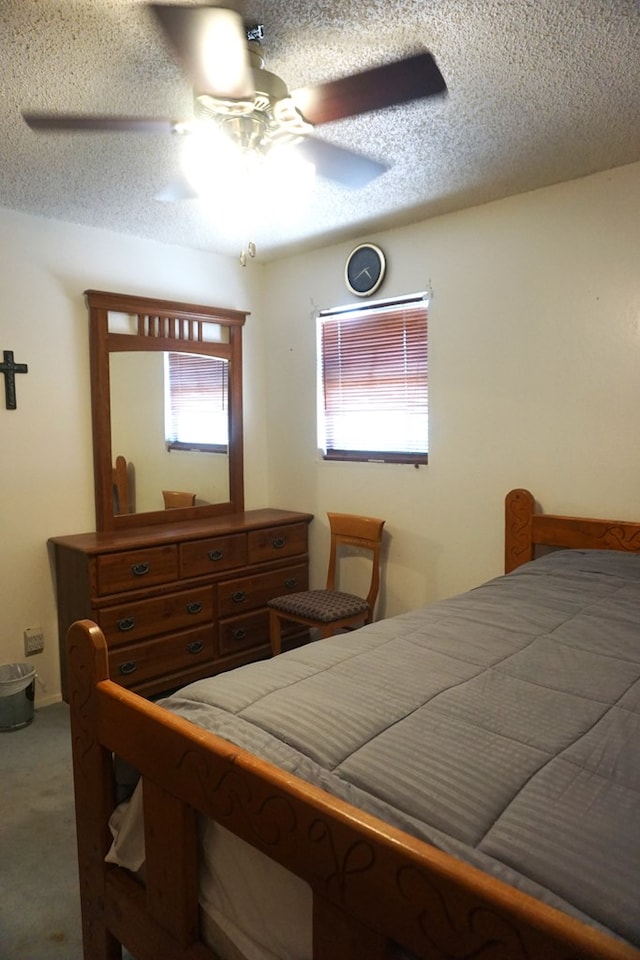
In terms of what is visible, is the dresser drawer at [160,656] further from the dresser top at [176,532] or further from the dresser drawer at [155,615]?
the dresser top at [176,532]

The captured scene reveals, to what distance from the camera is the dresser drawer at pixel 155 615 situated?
2789 mm

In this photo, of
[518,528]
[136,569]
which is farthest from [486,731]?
[136,569]

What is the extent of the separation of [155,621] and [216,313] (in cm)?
179

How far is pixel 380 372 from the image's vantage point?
3.34 metres

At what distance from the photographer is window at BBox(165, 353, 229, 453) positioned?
3.42 meters

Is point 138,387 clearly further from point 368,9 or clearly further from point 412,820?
point 412,820

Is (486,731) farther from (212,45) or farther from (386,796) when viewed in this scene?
(212,45)

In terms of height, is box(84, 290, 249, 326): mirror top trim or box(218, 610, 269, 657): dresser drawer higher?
box(84, 290, 249, 326): mirror top trim

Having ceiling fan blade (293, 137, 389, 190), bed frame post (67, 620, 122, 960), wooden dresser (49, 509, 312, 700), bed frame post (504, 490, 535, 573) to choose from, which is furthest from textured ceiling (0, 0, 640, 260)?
wooden dresser (49, 509, 312, 700)

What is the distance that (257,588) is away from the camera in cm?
339

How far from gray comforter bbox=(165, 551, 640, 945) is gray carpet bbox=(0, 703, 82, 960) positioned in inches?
35.8

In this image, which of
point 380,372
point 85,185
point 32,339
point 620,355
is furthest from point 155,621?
point 620,355

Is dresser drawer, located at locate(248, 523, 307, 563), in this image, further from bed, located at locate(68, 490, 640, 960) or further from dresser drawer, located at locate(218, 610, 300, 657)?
bed, located at locate(68, 490, 640, 960)

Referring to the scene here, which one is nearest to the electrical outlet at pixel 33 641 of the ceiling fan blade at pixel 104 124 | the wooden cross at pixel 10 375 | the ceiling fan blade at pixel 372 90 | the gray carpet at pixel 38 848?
the gray carpet at pixel 38 848
